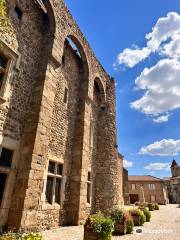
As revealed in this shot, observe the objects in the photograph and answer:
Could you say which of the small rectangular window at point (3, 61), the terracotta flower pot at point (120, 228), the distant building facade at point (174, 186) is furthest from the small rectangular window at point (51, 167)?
the distant building facade at point (174, 186)

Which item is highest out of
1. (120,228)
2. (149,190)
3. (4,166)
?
(149,190)

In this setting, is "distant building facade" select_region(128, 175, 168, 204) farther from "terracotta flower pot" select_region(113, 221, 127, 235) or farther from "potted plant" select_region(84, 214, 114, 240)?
"potted plant" select_region(84, 214, 114, 240)

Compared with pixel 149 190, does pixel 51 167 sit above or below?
below

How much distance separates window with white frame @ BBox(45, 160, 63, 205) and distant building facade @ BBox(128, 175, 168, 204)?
3659cm

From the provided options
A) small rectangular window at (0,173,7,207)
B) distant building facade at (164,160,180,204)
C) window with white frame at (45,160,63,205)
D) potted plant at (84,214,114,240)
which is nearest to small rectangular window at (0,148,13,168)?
small rectangular window at (0,173,7,207)

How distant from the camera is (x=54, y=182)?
8.02 meters

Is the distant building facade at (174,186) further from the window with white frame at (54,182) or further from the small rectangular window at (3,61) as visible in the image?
the small rectangular window at (3,61)

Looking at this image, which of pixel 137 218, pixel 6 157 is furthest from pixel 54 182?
pixel 137 218

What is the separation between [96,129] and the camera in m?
12.9

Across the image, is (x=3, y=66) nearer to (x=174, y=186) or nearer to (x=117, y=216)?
(x=117, y=216)

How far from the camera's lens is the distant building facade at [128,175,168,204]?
137 ft

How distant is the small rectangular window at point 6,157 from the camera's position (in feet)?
19.6

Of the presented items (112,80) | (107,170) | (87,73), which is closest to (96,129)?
(107,170)

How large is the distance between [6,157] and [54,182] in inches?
103
